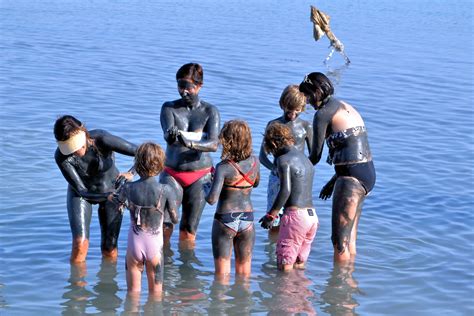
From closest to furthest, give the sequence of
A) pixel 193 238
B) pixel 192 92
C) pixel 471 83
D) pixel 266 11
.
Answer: pixel 192 92 → pixel 193 238 → pixel 471 83 → pixel 266 11

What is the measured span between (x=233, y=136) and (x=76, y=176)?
1.61 metres

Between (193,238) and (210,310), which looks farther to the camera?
(193,238)

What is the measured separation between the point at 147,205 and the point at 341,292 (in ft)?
7.70

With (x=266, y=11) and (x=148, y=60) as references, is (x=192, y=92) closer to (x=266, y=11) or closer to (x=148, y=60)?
(x=148, y=60)

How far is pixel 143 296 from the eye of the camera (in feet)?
26.9

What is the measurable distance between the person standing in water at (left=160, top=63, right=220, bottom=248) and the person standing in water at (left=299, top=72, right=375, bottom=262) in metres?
1.05

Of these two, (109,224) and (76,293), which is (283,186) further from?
(76,293)

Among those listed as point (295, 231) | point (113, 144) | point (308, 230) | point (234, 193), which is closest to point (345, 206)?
point (308, 230)

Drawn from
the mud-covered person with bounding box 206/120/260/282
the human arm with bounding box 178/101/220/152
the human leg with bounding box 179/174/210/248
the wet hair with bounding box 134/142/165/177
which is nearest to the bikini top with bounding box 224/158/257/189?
the mud-covered person with bounding box 206/120/260/282

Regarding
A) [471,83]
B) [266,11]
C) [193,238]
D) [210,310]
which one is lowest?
[210,310]

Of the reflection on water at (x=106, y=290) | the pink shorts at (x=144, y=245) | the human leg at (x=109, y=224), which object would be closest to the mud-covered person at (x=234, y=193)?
the pink shorts at (x=144, y=245)

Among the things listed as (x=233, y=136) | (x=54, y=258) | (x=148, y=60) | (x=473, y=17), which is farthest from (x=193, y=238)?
(x=473, y=17)

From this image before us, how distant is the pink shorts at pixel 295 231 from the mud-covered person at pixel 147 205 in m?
1.25

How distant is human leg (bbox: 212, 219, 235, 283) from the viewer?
26.4 feet
